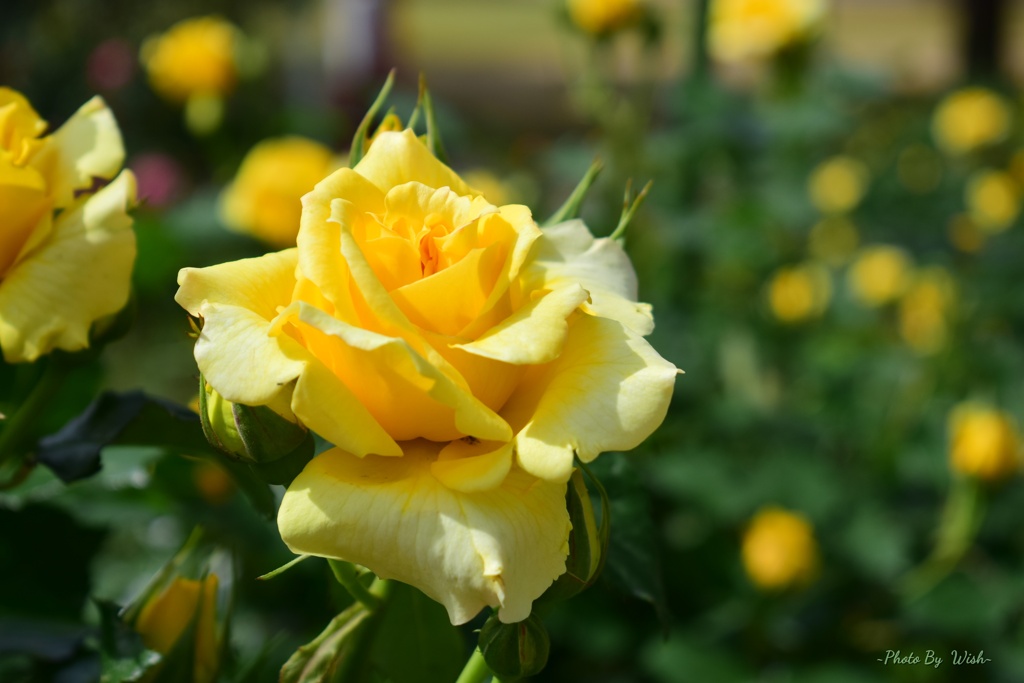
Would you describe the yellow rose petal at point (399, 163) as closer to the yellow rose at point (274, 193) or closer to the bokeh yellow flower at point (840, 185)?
the yellow rose at point (274, 193)

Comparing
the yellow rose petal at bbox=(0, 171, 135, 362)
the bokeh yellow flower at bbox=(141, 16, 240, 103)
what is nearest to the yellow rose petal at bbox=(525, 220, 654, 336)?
the yellow rose petal at bbox=(0, 171, 135, 362)

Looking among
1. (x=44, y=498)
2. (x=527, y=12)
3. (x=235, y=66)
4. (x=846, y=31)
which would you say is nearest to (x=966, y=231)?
(x=235, y=66)

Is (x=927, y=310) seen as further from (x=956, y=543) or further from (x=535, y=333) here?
(x=535, y=333)

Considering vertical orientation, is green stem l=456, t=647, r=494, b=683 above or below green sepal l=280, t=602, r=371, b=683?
below

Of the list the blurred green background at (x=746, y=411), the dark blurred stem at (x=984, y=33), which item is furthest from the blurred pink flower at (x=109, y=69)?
the dark blurred stem at (x=984, y=33)

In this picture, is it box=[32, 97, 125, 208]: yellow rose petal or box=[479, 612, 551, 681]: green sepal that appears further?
box=[32, 97, 125, 208]: yellow rose petal

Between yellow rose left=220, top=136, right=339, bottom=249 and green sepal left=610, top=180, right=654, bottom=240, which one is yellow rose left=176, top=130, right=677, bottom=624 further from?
yellow rose left=220, top=136, right=339, bottom=249

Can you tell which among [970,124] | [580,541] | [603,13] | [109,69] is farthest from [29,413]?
[109,69]
